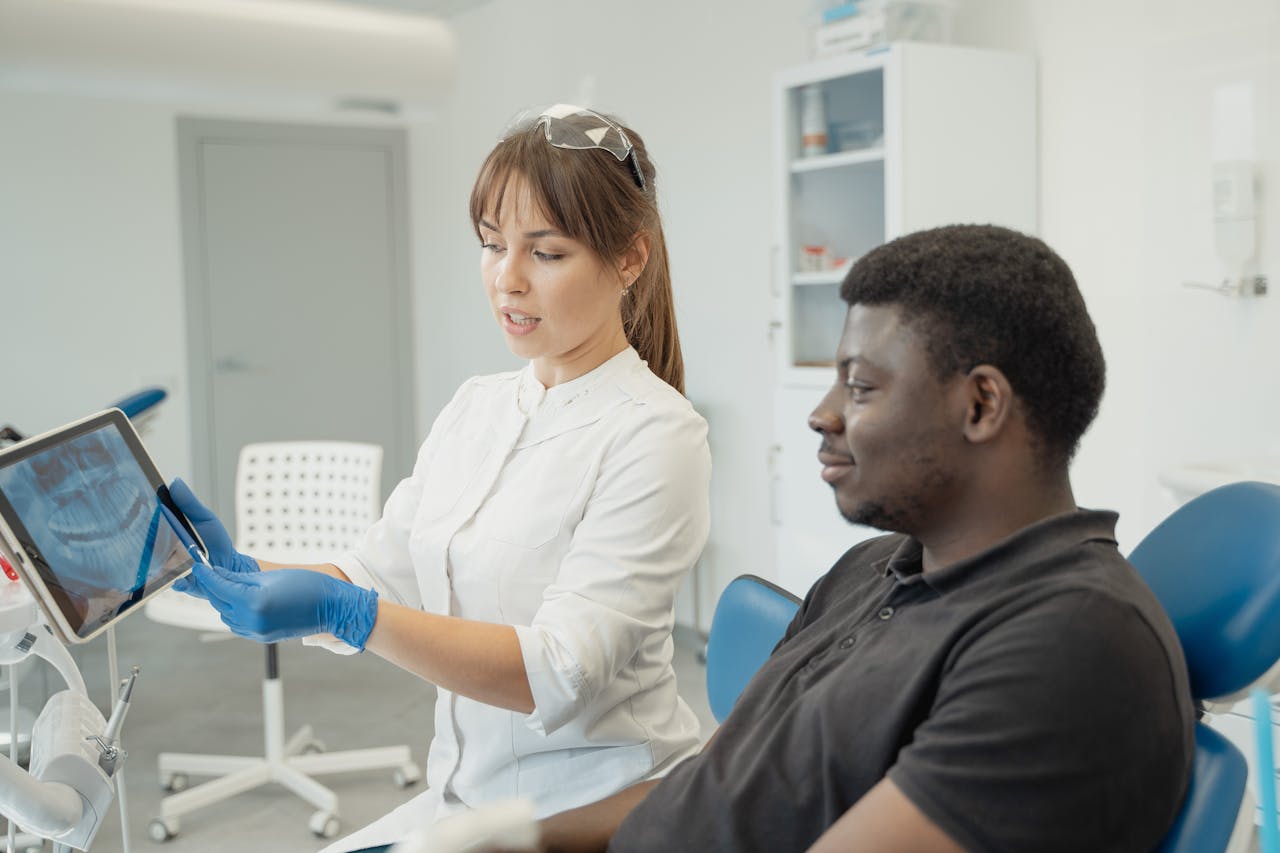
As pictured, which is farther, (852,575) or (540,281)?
(540,281)

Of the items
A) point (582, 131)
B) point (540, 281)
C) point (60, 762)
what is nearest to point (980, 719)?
point (540, 281)

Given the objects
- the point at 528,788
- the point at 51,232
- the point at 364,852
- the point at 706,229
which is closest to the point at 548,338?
the point at 528,788

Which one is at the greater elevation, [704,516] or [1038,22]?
[1038,22]

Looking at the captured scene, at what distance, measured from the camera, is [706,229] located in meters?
4.22

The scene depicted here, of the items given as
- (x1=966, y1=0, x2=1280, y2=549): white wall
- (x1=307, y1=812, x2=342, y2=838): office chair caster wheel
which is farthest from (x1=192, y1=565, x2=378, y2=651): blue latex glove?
(x1=966, y1=0, x2=1280, y2=549): white wall

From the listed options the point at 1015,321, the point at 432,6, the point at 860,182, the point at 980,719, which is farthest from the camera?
the point at 432,6

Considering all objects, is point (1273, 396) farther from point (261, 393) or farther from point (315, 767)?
point (261, 393)

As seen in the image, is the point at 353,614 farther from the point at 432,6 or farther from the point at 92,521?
the point at 432,6

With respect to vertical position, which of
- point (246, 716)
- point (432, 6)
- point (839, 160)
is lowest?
point (246, 716)

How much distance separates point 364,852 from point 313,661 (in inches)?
121

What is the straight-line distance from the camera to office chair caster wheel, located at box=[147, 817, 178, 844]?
2.84 meters

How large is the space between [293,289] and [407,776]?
3.21 meters

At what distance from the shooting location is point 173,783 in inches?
124

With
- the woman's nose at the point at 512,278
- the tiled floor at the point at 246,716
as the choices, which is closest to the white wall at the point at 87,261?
the tiled floor at the point at 246,716
